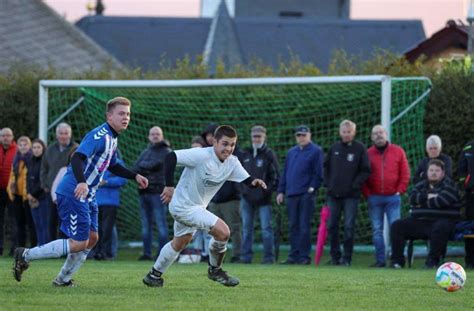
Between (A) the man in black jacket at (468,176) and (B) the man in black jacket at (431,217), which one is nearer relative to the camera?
(B) the man in black jacket at (431,217)

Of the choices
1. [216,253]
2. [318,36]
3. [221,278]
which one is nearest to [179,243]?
[216,253]

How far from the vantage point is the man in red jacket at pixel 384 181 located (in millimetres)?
17025

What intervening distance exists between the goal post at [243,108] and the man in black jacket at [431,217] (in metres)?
2.93

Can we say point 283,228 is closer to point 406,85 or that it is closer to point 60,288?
point 406,85

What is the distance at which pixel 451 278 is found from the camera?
1073cm

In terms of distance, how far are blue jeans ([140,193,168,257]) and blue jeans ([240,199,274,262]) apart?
1.28m

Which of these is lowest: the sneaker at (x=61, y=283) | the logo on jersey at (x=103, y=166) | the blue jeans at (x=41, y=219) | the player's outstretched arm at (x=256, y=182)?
the blue jeans at (x=41, y=219)

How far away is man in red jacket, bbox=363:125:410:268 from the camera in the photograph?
55.9ft

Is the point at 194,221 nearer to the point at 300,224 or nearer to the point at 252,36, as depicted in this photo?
the point at 300,224

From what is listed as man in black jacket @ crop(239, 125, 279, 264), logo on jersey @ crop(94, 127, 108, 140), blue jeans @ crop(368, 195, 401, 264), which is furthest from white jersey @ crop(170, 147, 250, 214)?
man in black jacket @ crop(239, 125, 279, 264)

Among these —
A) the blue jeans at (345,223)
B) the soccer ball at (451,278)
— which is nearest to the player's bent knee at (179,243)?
the soccer ball at (451,278)

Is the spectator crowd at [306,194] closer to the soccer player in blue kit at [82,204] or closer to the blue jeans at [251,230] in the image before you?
the blue jeans at [251,230]

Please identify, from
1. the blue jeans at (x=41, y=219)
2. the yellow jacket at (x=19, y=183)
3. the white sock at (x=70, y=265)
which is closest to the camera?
the white sock at (x=70, y=265)

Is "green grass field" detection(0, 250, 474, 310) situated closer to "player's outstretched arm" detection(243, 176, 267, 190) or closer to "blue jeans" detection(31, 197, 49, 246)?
"player's outstretched arm" detection(243, 176, 267, 190)
